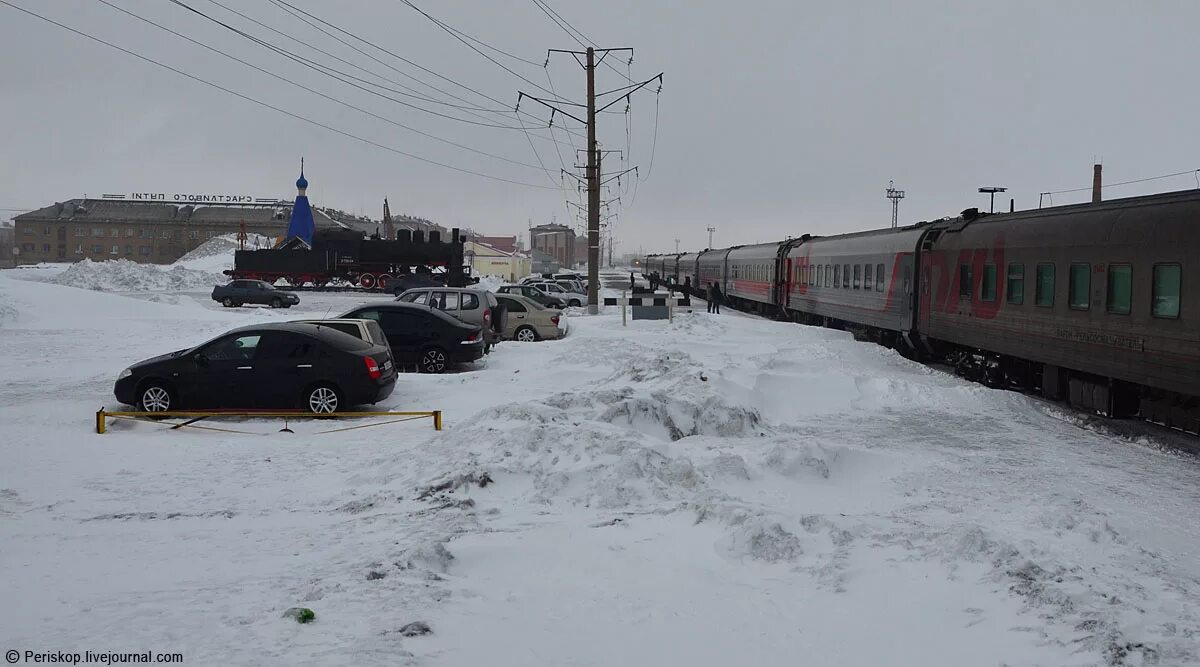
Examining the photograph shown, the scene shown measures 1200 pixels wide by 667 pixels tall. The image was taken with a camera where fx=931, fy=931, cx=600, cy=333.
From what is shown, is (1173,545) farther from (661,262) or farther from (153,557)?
(661,262)

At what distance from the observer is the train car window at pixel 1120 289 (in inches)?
516

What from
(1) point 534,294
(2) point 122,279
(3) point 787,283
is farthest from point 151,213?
(3) point 787,283

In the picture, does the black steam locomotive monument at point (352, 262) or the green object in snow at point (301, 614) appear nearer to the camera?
the green object in snow at point (301, 614)

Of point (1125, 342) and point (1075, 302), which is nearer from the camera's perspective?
point (1125, 342)

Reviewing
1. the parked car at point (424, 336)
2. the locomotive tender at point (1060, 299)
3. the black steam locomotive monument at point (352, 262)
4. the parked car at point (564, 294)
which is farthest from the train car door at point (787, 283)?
the black steam locomotive monument at point (352, 262)

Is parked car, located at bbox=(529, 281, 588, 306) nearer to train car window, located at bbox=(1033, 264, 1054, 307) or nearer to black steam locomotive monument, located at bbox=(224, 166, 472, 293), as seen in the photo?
black steam locomotive monument, located at bbox=(224, 166, 472, 293)

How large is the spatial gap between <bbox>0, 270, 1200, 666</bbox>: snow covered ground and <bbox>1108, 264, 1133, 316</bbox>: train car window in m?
1.87

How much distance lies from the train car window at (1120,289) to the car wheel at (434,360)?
1182 cm

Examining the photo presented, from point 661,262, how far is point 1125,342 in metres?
73.3

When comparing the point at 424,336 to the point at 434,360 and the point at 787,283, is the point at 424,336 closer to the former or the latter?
the point at 434,360

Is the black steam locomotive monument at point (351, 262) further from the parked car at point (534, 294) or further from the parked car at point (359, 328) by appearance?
the parked car at point (359, 328)

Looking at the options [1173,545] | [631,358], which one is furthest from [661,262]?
[1173,545]

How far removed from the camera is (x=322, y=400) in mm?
13500

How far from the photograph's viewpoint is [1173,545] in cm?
780
